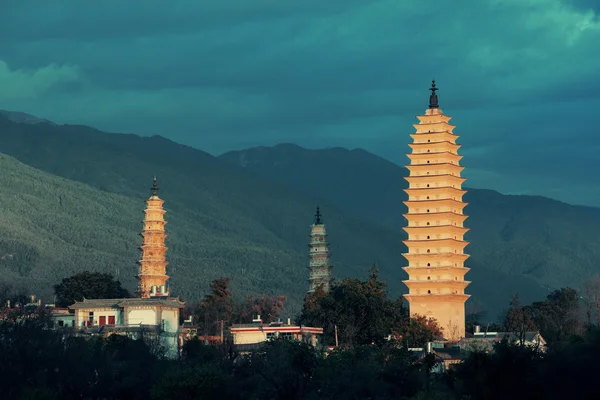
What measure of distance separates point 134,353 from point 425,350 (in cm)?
2552

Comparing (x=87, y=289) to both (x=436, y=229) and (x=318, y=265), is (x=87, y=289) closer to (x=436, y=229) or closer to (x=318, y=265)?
(x=318, y=265)

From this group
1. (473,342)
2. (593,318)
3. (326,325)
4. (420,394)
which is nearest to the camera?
(420,394)

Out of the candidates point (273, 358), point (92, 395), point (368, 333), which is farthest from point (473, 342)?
point (92, 395)

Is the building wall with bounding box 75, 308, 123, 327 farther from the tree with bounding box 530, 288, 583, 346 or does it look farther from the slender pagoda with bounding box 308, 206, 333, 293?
the tree with bounding box 530, 288, 583, 346

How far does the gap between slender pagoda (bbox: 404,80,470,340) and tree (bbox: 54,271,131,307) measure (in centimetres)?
3155

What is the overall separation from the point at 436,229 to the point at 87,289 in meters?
37.2

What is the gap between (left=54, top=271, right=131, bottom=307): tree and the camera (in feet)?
469

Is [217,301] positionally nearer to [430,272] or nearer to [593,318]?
[430,272]

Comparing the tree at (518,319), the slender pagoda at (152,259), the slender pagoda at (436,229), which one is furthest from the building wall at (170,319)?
the tree at (518,319)

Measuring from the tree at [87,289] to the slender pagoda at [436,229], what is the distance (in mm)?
31548

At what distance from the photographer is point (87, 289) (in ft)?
472

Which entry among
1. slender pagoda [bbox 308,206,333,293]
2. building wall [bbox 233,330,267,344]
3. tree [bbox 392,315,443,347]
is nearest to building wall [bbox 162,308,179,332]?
building wall [bbox 233,330,267,344]

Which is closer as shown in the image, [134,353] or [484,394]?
[484,394]

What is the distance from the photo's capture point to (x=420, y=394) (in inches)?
2601
